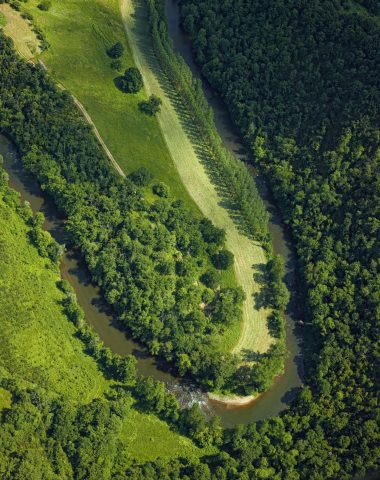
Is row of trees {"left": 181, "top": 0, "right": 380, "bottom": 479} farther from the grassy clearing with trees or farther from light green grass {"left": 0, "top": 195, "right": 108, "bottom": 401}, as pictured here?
light green grass {"left": 0, "top": 195, "right": 108, "bottom": 401}

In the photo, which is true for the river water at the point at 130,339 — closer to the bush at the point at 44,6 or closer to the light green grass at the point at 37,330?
the light green grass at the point at 37,330

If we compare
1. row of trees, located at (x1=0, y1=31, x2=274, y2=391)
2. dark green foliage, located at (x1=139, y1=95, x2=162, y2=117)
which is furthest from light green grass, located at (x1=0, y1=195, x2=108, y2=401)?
dark green foliage, located at (x1=139, y1=95, x2=162, y2=117)

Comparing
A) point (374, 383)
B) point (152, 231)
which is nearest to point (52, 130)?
point (152, 231)

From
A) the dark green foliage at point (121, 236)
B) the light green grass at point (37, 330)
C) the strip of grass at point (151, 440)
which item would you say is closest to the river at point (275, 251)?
the dark green foliage at point (121, 236)

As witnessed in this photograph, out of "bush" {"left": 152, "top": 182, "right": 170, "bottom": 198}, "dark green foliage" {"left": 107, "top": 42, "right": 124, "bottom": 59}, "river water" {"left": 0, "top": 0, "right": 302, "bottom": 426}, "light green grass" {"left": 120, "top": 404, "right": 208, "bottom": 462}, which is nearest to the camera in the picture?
"light green grass" {"left": 120, "top": 404, "right": 208, "bottom": 462}

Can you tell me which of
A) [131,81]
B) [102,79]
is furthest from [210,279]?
[102,79]

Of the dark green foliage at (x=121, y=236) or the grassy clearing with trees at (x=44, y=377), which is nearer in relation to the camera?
the grassy clearing with trees at (x=44, y=377)
